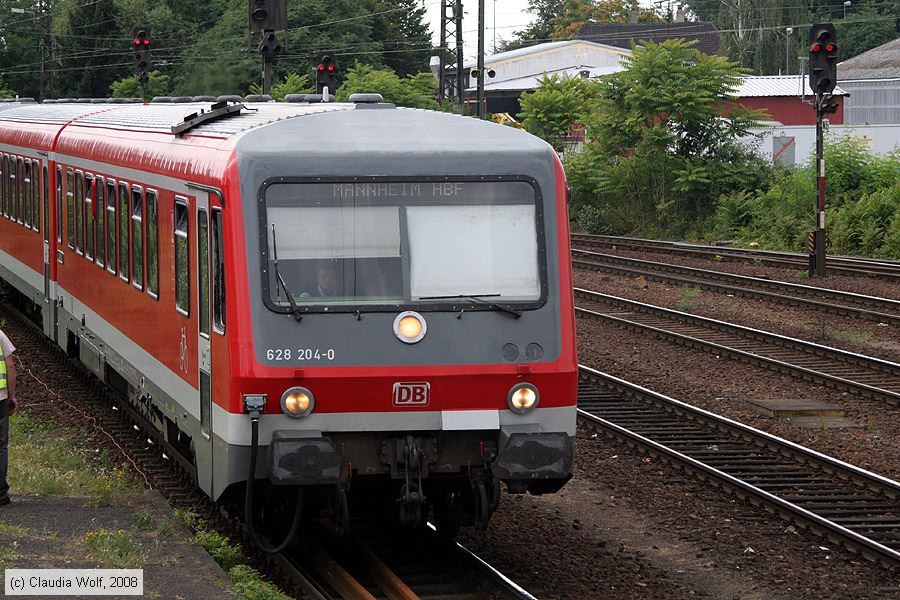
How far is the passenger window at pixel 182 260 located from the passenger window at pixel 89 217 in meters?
4.13

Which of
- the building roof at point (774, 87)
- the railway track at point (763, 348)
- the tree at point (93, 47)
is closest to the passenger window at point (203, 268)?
the railway track at point (763, 348)

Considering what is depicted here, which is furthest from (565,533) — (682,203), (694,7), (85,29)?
(694,7)

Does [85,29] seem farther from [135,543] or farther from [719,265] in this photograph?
[135,543]

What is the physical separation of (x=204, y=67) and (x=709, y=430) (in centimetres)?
1066

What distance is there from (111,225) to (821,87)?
1797 centimetres

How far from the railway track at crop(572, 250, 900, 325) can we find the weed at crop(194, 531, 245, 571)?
46.1ft

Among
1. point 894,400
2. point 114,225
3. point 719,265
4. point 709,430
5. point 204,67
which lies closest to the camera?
point 114,225

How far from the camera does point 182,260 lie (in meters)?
10.0

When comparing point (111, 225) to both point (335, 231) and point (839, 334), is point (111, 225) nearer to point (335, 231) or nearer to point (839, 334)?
point (335, 231)

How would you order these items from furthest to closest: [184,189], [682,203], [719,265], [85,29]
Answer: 1. [85,29]
2. [682,203]
3. [719,265]
4. [184,189]

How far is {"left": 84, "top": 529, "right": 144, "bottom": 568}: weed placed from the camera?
839cm

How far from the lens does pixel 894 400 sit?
1534 cm

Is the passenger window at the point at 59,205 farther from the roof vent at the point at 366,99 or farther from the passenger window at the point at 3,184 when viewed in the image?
the roof vent at the point at 366,99

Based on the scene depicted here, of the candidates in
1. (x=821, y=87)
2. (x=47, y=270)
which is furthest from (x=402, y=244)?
(x=821, y=87)
